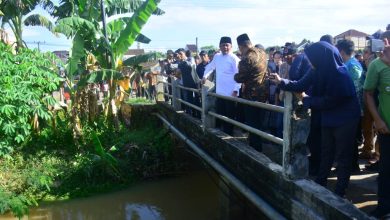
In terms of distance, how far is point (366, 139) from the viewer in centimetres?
526

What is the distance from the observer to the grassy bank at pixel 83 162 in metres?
7.88

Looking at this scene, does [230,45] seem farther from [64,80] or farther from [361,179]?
[64,80]

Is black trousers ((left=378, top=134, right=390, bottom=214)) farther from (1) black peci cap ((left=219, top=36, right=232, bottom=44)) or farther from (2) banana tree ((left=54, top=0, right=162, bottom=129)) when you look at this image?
(2) banana tree ((left=54, top=0, right=162, bottom=129))

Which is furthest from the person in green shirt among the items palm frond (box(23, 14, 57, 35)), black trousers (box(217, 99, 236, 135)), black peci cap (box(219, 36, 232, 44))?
palm frond (box(23, 14, 57, 35))

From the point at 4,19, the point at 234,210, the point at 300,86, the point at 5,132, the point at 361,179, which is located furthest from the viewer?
the point at 4,19

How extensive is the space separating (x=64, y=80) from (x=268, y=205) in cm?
640

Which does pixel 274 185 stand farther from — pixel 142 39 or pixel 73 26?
pixel 142 39

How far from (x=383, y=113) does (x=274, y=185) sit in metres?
1.28

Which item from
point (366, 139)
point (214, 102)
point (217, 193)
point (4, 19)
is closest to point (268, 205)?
point (366, 139)

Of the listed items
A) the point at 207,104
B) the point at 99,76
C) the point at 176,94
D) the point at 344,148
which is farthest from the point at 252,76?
the point at 99,76

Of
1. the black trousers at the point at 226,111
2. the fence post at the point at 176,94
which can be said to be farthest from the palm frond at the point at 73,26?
the black trousers at the point at 226,111

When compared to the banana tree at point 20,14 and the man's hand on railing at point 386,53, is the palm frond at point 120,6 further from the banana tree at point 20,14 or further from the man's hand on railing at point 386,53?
the man's hand on railing at point 386,53

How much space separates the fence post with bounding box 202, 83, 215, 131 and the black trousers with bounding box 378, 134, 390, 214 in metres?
3.10

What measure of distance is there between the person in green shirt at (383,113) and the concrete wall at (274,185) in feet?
1.65
